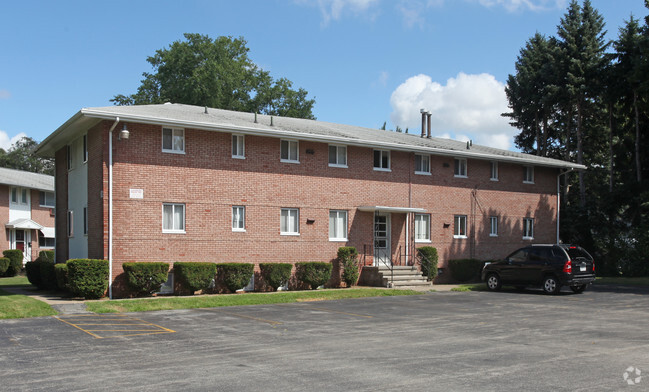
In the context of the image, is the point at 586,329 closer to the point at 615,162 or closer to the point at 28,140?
the point at 615,162

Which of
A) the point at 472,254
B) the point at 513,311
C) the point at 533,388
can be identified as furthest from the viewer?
the point at 472,254

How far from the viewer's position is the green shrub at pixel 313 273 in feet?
73.6

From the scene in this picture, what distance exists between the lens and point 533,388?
7.46m

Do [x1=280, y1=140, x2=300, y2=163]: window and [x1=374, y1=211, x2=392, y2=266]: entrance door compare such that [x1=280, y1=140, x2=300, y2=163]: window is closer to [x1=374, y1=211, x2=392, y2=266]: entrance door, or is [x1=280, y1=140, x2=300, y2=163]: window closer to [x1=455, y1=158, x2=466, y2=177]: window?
[x1=374, y1=211, x2=392, y2=266]: entrance door

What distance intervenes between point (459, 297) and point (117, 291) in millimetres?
11334

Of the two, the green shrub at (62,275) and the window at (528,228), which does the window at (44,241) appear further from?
the window at (528,228)

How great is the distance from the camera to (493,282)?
23328 mm

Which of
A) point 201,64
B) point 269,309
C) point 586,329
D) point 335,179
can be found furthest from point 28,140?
point 586,329

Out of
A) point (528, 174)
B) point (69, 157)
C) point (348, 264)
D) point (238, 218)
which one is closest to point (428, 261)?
point (348, 264)

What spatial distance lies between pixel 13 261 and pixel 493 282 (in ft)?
93.1

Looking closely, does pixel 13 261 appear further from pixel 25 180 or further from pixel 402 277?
pixel 402 277

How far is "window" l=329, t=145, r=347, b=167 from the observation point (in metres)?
24.2

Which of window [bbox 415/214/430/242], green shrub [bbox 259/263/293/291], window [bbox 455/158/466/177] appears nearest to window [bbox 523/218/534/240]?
window [bbox 455/158/466/177]

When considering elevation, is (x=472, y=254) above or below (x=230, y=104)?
below
